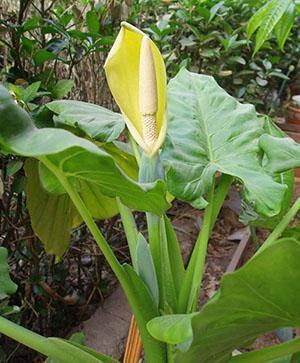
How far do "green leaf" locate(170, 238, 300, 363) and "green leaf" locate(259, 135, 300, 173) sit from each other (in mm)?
213

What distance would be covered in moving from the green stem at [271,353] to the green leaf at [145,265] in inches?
6.3

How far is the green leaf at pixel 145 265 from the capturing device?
1.96 ft

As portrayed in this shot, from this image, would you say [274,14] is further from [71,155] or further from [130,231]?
[71,155]

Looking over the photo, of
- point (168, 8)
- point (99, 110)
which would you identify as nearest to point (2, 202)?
point (99, 110)

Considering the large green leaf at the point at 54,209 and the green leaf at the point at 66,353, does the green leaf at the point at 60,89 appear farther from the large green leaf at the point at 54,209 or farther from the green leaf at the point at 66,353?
the green leaf at the point at 66,353

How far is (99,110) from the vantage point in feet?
2.51

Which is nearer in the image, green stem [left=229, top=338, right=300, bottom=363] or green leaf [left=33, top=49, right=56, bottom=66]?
green stem [left=229, top=338, right=300, bottom=363]

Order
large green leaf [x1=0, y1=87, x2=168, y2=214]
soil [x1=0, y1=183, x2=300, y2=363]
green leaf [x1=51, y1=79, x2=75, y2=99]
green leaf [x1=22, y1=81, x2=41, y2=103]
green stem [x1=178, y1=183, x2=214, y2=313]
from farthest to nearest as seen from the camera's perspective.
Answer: soil [x1=0, y1=183, x2=300, y2=363] < green leaf [x1=51, y1=79, x2=75, y2=99] < green leaf [x1=22, y1=81, x2=41, y2=103] < green stem [x1=178, y1=183, x2=214, y2=313] < large green leaf [x1=0, y1=87, x2=168, y2=214]

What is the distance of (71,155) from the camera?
0.43 m

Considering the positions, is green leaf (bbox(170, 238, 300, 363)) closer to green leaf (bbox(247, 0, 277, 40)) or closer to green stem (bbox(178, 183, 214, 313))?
green stem (bbox(178, 183, 214, 313))

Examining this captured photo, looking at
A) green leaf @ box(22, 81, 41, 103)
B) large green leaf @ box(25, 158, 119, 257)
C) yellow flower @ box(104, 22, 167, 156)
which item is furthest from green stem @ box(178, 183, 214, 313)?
green leaf @ box(22, 81, 41, 103)

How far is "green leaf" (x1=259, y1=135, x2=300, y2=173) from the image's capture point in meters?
0.62

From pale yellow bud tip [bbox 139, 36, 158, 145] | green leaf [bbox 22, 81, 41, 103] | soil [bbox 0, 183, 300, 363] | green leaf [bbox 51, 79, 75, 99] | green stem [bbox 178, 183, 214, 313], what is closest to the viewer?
pale yellow bud tip [bbox 139, 36, 158, 145]

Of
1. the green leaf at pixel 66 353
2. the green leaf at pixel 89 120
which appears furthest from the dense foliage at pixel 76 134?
the green leaf at pixel 66 353
